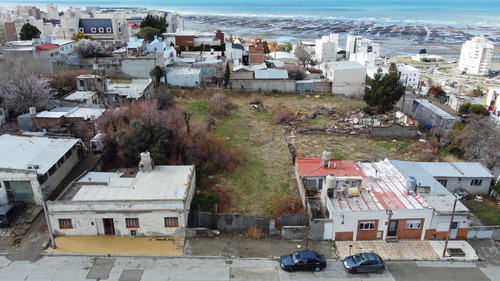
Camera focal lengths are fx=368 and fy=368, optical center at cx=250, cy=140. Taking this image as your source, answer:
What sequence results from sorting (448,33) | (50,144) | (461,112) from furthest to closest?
(448,33) → (461,112) → (50,144)

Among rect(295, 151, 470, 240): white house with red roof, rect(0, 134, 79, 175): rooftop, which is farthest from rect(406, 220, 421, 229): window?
rect(0, 134, 79, 175): rooftop

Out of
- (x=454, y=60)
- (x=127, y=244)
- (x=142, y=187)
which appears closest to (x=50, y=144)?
(x=142, y=187)

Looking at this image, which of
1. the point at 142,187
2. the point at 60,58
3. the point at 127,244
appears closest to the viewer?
the point at 127,244

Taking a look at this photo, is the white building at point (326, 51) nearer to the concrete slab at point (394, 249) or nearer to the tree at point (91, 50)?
the tree at point (91, 50)

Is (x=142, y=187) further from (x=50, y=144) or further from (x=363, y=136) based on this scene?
(x=363, y=136)

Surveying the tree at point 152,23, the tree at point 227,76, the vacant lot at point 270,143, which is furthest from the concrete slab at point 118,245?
the tree at point 152,23
